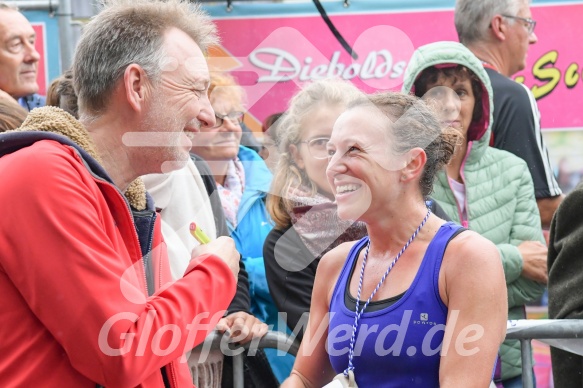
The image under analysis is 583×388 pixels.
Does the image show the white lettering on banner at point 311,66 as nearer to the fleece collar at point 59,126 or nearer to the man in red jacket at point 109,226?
the man in red jacket at point 109,226

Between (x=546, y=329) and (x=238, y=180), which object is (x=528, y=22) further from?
(x=546, y=329)

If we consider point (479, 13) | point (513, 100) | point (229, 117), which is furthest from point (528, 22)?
point (229, 117)

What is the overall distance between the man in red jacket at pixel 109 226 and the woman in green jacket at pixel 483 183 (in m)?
1.69

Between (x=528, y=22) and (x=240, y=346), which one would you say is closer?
(x=240, y=346)

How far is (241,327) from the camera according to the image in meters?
3.42

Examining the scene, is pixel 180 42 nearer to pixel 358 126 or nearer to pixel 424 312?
pixel 358 126

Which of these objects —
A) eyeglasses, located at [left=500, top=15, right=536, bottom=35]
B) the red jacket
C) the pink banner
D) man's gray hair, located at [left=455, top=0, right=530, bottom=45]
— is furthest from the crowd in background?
the pink banner

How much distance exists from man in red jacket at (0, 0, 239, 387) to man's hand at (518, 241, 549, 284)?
5.83 feet

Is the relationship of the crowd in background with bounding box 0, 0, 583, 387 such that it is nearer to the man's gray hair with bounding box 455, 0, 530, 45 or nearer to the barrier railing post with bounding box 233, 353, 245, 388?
the barrier railing post with bounding box 233, 353, 245, 388

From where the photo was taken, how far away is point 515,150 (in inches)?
172

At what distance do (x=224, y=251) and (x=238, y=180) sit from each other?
217 centimetres

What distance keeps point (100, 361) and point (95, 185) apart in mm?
415

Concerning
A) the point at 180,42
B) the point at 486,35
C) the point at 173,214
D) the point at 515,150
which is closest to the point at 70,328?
the point at 180,42

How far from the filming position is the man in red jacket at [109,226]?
77.2 inches
